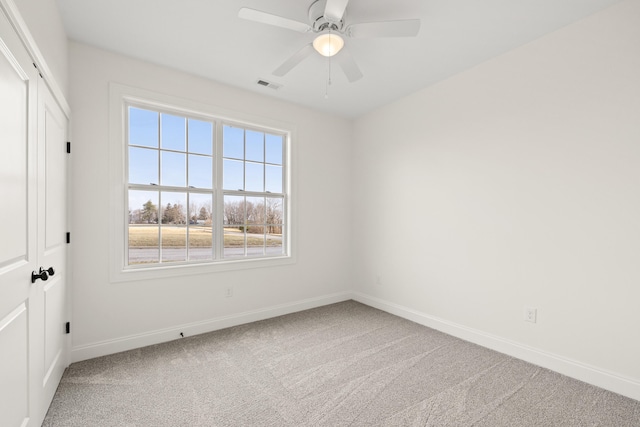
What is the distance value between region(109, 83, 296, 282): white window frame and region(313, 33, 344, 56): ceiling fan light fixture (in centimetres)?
154

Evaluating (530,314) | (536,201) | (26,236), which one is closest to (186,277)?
(26,236)

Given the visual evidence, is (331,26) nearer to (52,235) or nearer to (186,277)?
(52,235)

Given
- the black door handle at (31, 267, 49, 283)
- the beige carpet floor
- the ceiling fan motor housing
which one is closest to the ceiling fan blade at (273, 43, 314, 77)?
the ceiling fan motor housing

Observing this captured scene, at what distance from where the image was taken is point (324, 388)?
6.86ft

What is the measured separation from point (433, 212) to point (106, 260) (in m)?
3.32

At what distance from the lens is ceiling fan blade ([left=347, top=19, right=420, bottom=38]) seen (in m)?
1.79

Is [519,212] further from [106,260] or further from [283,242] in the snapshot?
[106,260]

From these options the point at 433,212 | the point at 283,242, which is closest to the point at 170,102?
the point at 283,242

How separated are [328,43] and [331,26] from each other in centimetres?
10

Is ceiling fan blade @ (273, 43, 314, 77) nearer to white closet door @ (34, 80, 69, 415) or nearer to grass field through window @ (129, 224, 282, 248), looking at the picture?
white closet door @ (34, 80, 69, 415)

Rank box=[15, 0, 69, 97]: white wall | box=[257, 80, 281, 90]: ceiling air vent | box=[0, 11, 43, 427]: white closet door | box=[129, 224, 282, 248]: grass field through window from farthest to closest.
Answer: box=[257, 80, 281, 90]: ceiling air vent
box=[129, 224, 282, 248]: grass field through window
box=[15, 0, 69, 97]: white wall
box=[0, 11, 43, 427]: white closet door

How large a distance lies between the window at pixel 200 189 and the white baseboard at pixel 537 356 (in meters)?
1.99

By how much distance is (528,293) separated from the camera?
99.1 inches

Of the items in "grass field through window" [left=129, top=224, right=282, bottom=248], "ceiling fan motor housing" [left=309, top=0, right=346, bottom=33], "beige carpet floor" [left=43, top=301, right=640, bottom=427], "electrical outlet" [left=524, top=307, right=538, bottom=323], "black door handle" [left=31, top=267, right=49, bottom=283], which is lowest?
"beige carpet floor" [left=43, top=301, right=640, bottom=427]
